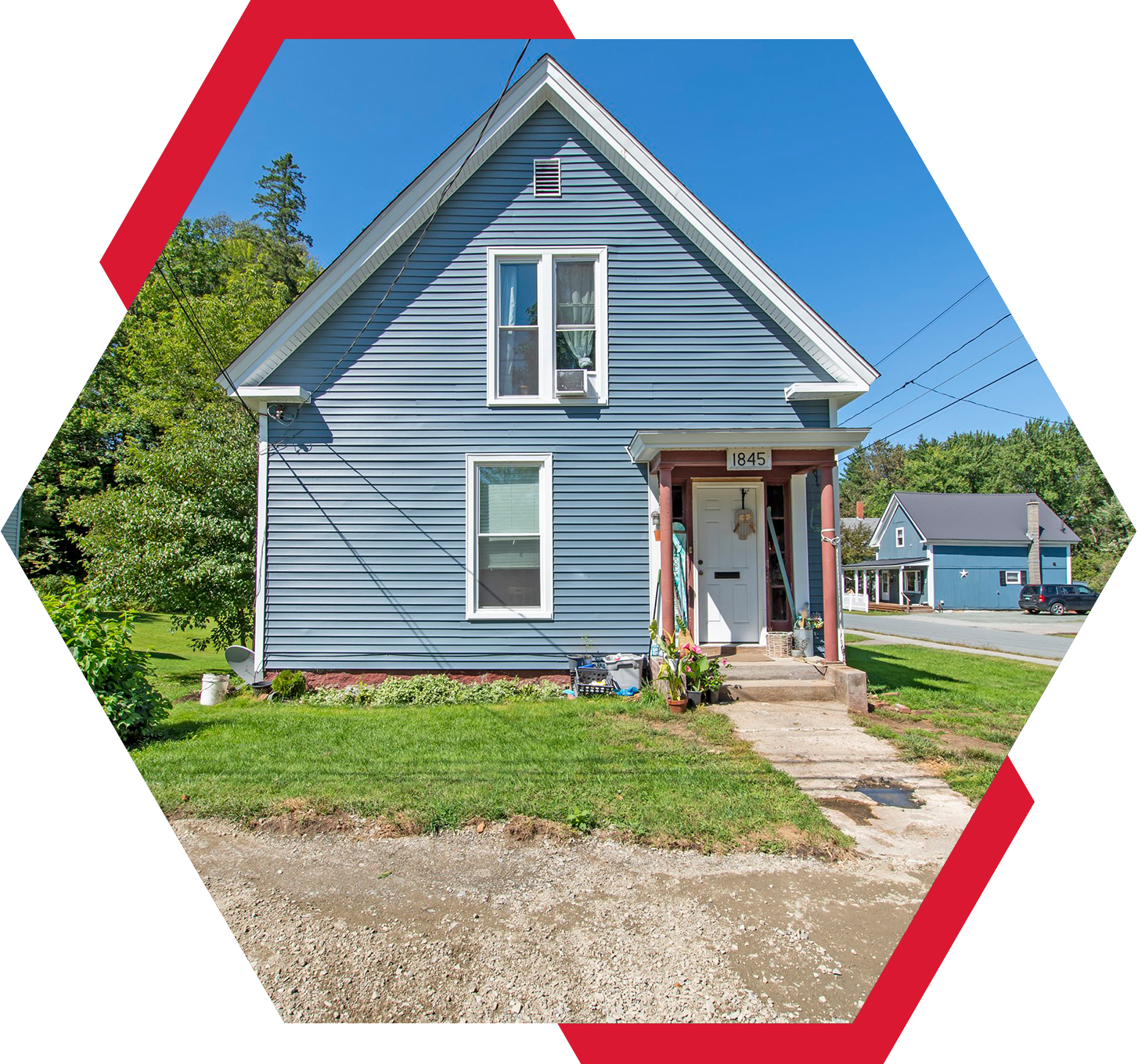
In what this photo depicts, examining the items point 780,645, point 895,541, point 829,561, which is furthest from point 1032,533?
point 895,541

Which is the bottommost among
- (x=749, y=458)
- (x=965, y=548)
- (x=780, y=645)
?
(x=780, y=645)

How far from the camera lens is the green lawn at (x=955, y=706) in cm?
503

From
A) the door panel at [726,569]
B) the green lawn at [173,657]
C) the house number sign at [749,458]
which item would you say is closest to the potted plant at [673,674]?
the door panel at [726,569]

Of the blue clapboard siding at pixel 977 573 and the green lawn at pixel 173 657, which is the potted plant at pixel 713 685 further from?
the green lawn at pixel 173 657

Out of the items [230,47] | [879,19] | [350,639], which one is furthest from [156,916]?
[350,639]

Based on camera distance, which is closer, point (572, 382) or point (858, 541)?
point (572, 382)

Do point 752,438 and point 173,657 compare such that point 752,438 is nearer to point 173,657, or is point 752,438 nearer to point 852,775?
point 852,775

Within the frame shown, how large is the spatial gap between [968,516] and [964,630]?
6.78m

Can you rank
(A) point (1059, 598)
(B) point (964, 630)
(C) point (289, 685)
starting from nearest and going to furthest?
(A) point (1059, 598), (C) point (289, 685), (B) point (964, 630)

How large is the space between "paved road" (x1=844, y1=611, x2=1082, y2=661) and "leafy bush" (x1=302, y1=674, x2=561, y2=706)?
519cm

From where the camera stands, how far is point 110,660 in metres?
5.27

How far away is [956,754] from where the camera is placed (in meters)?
5.15

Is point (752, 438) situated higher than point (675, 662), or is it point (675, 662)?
point (752, 438)

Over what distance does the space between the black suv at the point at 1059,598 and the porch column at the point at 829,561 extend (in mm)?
1872
